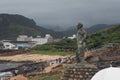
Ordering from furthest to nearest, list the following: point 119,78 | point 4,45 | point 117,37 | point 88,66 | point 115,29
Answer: point 4,45, point 115,29, point 117,37, point 88,66, point 119,78

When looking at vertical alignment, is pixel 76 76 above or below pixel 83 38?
below

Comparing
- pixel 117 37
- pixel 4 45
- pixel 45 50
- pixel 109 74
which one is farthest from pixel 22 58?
pixel 109 74

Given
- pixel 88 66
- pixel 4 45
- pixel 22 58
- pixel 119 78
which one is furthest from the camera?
pixel 4 45

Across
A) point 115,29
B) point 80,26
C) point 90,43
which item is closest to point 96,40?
point 90,43

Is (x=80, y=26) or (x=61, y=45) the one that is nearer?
(x=80, y=26)

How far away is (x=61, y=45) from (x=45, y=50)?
393 centimetres

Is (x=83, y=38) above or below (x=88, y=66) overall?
above

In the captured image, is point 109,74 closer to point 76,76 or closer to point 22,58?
point 76,76

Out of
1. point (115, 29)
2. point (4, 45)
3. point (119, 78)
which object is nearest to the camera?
point (119, 78)

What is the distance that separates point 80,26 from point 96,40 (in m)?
58.4

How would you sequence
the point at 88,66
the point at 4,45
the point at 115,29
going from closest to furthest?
the point at 88,66
the point at 115,29
the point at 4,45

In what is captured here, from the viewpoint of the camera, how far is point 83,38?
49.0ft

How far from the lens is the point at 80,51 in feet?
48.7

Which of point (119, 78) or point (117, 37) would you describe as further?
point (117, 37)
